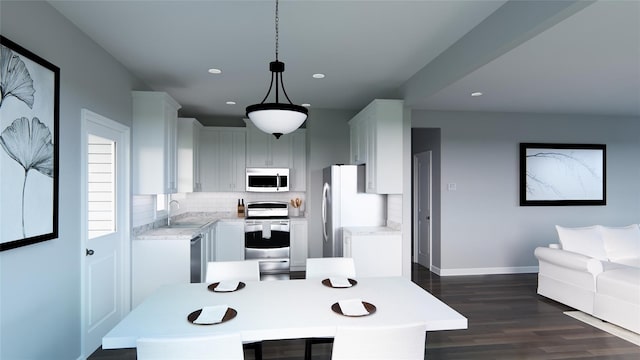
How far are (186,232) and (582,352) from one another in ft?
12.7

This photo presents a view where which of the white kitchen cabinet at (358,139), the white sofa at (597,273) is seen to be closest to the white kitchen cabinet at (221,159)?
the white kitchen cabinet at (358,139)

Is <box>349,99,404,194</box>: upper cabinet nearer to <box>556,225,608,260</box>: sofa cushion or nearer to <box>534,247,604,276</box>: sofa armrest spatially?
<box>534,247,604,276</box>: sofa armrest

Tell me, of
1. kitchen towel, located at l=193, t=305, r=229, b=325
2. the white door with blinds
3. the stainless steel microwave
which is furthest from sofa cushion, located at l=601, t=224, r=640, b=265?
the white door with blinds

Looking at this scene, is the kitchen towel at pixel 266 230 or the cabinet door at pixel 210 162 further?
the cabinet door at pixel 210 162

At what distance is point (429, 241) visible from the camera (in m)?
5.96

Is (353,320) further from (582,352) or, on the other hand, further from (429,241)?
(429,241)

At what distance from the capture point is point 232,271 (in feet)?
8.97

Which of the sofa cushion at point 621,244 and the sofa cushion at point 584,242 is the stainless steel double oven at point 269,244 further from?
the sofa cushion at point 621,244

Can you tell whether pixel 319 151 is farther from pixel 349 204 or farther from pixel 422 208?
pixel 422 208

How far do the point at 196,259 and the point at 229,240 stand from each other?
1.37 m

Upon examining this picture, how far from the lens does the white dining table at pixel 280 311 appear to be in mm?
1698

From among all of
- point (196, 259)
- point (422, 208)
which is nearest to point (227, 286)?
point (196, 259)

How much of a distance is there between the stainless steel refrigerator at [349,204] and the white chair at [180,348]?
3.13m

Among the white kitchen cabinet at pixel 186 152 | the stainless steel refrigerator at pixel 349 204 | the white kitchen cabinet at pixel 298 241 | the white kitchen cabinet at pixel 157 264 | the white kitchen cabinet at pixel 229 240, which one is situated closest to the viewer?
the white kitchen cabinet at pixel 157 264
